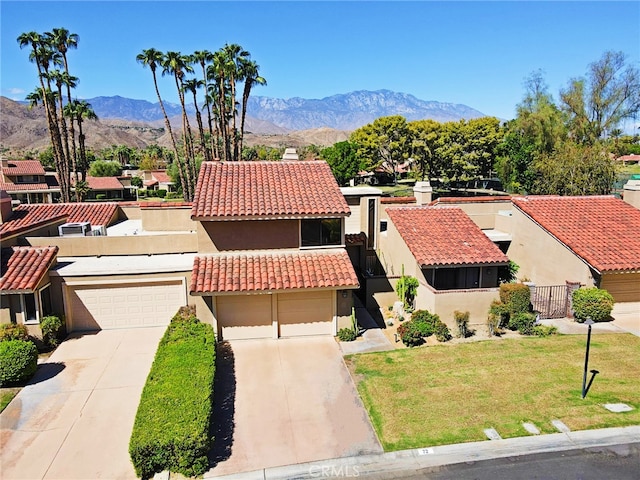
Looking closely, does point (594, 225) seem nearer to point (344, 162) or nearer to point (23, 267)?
point (23, 267)

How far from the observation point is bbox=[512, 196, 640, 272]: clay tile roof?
64.9 ft

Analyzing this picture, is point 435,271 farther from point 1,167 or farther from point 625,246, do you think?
point 1,167

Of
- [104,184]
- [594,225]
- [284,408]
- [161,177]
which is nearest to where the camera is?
[284,408]

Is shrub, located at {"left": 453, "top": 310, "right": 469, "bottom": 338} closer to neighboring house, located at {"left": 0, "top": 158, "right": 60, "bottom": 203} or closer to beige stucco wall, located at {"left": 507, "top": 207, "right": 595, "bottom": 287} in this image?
beige stucco wall, located at {"left": 507, "top": 207, "right": 595, "bottom": 287}

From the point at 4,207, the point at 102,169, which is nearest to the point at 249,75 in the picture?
the point at 4,207

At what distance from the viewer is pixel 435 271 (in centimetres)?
1962

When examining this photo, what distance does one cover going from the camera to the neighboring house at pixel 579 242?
64.8 feet

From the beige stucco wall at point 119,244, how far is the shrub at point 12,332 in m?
5.52

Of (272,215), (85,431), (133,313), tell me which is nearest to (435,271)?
(272,215)

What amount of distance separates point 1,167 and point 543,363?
71.5 meters

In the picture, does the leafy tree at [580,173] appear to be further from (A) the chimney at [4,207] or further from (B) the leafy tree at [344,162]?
(A) the chimney at [4,207]

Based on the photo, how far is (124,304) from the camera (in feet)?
59.7

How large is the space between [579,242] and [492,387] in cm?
1032

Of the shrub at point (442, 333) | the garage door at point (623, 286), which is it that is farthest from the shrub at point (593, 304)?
the shrub at point (442, 333)
